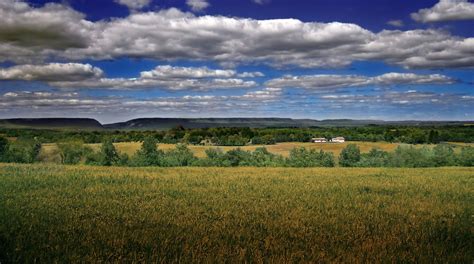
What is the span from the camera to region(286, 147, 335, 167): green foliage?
62.3 metres

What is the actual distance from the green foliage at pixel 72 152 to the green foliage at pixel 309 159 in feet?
108

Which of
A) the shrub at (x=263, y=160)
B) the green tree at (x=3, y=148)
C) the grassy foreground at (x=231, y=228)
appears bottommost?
the shrub at (x=263, y=160)

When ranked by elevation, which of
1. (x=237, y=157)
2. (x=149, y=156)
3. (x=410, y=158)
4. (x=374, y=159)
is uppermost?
(x=149, y=156)

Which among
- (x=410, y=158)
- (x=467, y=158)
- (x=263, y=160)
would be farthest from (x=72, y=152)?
(x=467, y=158)

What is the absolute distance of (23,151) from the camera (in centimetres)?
6844

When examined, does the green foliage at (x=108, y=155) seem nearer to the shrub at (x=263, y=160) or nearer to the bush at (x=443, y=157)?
the shrub at (x=263, y=160)

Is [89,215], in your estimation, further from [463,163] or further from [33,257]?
[463,163]

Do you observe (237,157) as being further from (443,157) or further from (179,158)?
(443,157)

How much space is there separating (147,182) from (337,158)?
48208 mm

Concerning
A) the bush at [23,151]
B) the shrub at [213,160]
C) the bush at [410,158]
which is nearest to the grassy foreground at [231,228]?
the shrub at [213,160]

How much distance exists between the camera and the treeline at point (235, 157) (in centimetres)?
6169

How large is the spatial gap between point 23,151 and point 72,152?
8.10 metres

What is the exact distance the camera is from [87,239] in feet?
31.2

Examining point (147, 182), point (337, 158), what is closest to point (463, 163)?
point (337, 158)
